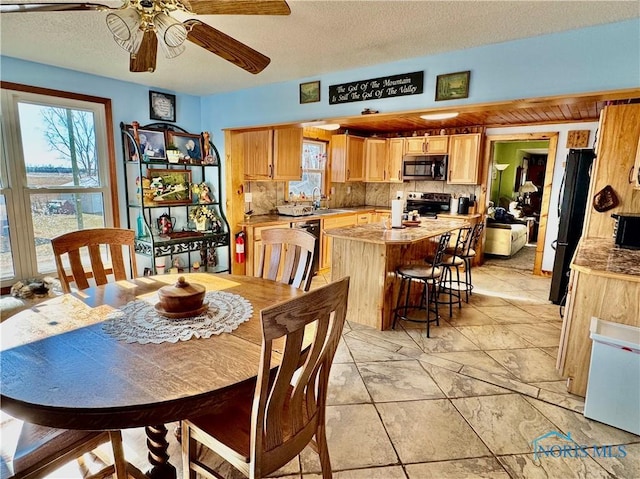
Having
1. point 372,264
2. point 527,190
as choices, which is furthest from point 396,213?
point 527,190

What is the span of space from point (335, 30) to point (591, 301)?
7.78 feet

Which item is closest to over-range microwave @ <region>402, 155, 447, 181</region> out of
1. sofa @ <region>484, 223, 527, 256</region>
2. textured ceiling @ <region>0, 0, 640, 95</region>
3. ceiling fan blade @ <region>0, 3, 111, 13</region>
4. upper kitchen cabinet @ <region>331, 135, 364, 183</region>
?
upper kitchen cabinet @ <region>331, 135, 364, 183</region>

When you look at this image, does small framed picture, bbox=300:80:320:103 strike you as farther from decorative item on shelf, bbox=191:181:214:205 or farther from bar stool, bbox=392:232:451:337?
bar stool, bbox=392:232:451:337

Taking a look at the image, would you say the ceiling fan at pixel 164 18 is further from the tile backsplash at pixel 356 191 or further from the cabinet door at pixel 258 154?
the tile backsplash at pixel 356 191

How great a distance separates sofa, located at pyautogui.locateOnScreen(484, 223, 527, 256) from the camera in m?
6.05

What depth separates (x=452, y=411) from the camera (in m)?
2.17

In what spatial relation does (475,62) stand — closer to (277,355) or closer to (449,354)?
(449,354)

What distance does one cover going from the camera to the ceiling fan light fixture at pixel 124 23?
150 centimetres

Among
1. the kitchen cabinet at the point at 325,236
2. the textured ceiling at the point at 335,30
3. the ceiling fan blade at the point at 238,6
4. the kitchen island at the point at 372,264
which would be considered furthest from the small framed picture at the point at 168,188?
the ceiling fan blade at the point at 238,6

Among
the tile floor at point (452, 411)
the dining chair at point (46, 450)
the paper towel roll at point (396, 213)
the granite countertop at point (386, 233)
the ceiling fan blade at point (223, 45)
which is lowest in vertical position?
the tile floor at point (452, 411)

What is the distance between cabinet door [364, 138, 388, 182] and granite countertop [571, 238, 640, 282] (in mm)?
3736

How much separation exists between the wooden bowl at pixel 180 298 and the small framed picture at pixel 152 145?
8.18 feet

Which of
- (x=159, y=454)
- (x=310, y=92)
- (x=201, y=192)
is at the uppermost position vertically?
(x=310, y=92)

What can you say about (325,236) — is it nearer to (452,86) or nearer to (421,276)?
(421,276)
